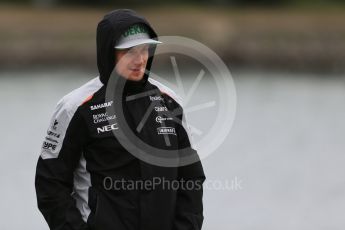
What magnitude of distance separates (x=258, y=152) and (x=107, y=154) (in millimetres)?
8540

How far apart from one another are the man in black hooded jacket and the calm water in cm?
445

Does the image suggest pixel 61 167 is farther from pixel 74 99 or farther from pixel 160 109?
pixel 160 109

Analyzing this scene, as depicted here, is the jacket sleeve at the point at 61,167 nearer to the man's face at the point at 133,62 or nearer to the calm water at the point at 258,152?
the man's face at the point at 133,62

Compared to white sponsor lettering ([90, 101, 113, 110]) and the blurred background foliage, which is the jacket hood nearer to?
white sponsor lettering ([90, 101, 113, 110])

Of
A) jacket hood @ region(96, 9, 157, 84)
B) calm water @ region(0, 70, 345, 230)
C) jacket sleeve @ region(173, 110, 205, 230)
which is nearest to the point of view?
jacket hood @ region(96, 9, 157, 84)

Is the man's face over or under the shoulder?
over

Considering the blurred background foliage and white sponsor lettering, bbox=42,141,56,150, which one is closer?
white sponsor lettering, bbox=42,141,56,150

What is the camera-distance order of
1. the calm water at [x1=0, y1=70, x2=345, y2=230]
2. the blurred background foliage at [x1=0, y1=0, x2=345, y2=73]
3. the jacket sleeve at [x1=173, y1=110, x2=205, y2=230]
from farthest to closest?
the blurred background foliage at [x1=0, y1=0, x2=345, y2=73] → the calm water at [x1=0, y1=70, x2=345, y2=230] → the jacket sleeve at [x1=173, y1=110, x2=205, y2=230]

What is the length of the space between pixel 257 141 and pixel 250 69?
665 cm

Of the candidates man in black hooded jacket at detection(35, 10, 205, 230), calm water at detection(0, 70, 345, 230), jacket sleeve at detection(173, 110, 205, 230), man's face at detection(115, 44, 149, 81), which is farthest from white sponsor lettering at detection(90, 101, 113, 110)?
calm water at detection(0, 70, 345, 230)

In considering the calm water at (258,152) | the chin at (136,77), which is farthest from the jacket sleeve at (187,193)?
the calm water at (258,152)

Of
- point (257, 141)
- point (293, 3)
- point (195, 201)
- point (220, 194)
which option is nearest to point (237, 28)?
point (293, 3)

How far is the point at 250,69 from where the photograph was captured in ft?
62.6

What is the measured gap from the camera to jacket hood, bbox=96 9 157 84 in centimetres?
331
